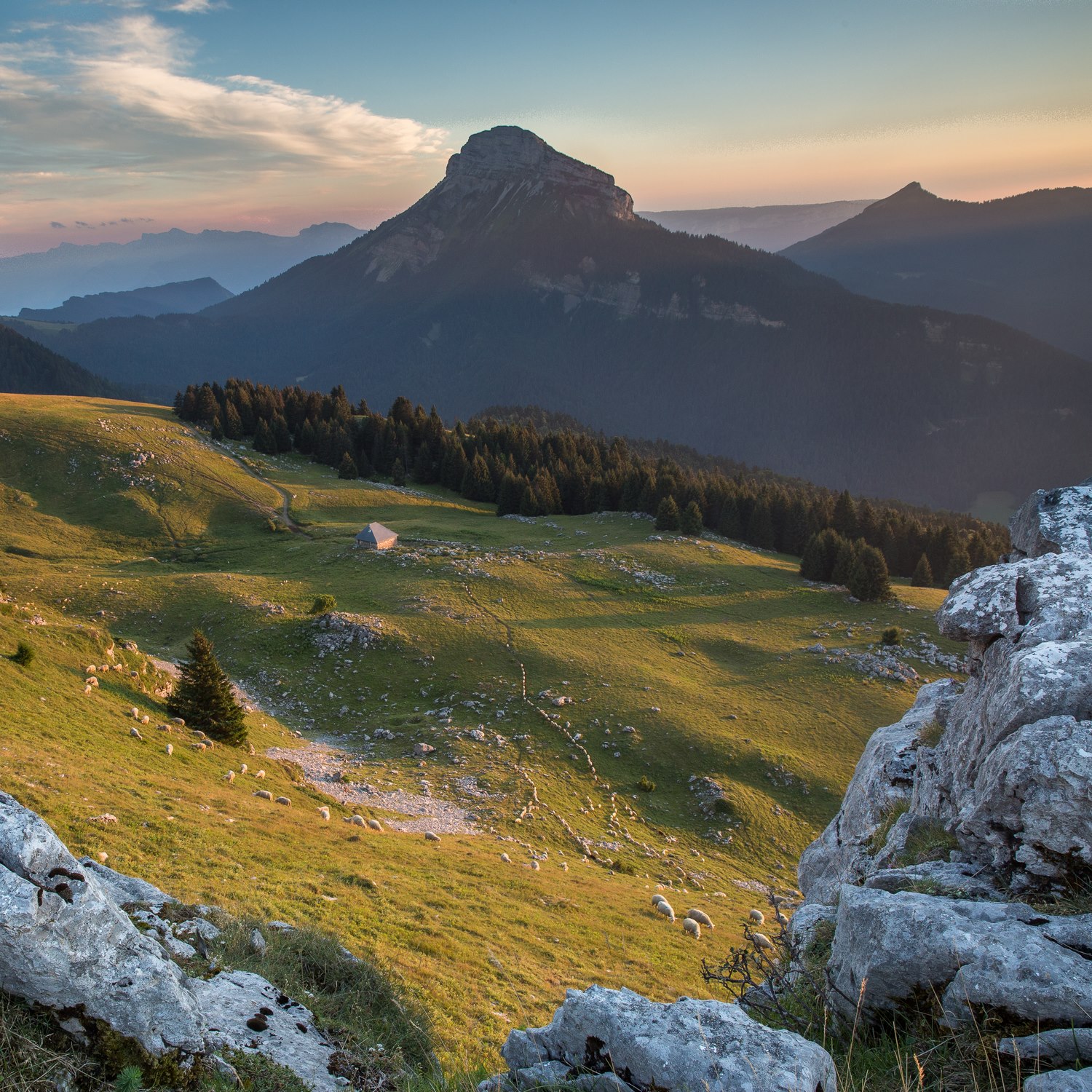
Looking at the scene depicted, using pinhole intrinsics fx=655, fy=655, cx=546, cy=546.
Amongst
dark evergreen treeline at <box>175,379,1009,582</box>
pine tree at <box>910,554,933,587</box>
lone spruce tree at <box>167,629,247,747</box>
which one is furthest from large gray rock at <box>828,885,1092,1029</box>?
pine tree at <box>910,554,933,587</box>

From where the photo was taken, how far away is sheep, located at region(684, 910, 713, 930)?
21.5 m

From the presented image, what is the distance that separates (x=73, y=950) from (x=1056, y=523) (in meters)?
15.3

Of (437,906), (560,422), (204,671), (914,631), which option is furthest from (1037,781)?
(560,422)

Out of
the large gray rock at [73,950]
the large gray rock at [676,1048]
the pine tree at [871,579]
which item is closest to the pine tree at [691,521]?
the pine tree at [871,579]

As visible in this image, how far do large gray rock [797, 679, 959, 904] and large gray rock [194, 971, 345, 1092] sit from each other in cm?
938

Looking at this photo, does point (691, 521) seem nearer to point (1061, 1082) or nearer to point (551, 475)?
point (551, 475)

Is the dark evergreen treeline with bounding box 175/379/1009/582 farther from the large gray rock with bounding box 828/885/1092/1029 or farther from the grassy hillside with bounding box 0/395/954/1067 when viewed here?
the large gray rock with bounding box 828/885/1092/1029

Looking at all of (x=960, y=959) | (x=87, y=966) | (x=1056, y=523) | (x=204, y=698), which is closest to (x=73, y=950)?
(x=87, y=966)

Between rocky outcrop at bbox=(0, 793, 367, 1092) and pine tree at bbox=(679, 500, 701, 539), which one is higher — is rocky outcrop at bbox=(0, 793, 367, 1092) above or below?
above

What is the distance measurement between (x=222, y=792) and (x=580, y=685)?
23.7 meters

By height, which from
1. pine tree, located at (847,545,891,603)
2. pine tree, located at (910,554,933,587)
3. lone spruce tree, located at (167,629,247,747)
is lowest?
pine tree, located at (910,554,933,587)

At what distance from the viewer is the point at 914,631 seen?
5691cm

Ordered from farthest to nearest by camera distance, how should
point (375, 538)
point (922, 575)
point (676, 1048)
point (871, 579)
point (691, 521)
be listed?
point (922, 575) < point (691, 521) < point (871, 579) < point (375, 538) < point (676, 1048)

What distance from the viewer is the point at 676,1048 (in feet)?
19.6
